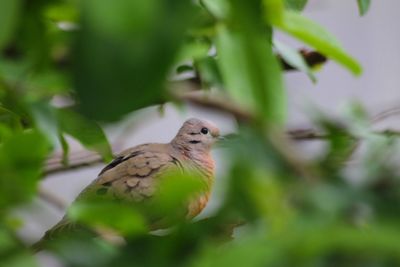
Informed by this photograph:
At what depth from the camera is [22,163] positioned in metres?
0.39

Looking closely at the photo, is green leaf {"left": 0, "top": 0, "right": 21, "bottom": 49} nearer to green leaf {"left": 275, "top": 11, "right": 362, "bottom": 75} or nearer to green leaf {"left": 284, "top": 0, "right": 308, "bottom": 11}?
green leaf {"left": 275, "top": 11, "right": 362, "bottom": 75}

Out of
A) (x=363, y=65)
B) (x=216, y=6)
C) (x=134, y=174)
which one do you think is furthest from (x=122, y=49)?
(x=363, y=65)

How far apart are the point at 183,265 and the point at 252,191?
38 millimetres

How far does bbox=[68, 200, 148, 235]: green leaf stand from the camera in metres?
0.33

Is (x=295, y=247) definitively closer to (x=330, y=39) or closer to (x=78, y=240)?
(x=78, y=240)

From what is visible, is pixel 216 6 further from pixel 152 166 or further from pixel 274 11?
pixel 152 166

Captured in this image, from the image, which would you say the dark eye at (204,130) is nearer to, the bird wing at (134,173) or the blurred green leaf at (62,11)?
the bird wing at (134,173)

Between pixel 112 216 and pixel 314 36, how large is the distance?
275mm

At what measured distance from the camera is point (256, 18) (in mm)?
298

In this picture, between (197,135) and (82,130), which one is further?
(197,135)

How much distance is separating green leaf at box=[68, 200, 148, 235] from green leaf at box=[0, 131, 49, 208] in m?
0.03

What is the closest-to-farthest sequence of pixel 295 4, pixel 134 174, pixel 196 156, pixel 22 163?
1. pixel 22 163
2. pixel 295 4
3. pixel 134 174
4. pixel 196 156

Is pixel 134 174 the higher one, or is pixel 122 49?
pixel 122 49

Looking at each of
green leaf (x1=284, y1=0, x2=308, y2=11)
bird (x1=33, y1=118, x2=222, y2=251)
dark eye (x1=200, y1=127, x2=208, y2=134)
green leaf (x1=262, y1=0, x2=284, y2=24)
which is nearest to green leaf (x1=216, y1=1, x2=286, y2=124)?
green leaf (x1=262, y1=0, x2=284, y2=24)
